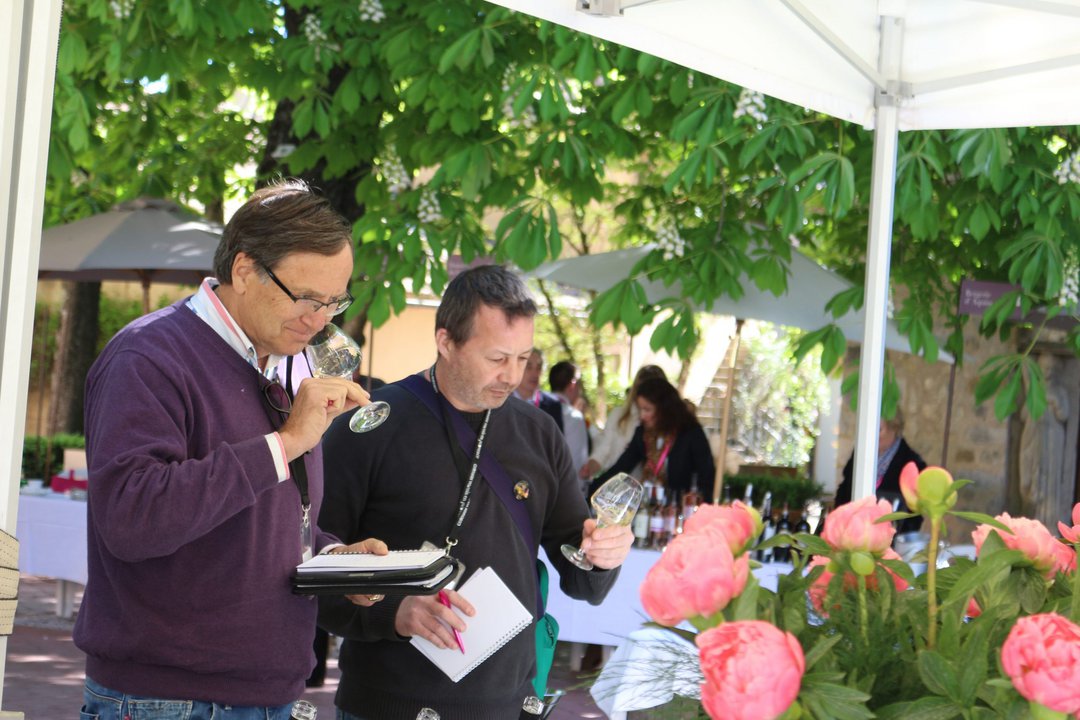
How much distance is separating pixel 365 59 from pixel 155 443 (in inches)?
188

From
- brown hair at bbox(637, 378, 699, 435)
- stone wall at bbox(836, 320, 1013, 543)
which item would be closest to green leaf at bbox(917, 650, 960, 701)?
brown hair at bbox(637, 378, 699, 435)

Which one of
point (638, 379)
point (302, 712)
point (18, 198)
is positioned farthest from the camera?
point (638, 379)

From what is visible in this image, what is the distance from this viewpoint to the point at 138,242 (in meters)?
8.77

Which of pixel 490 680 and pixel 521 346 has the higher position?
pixel 521 346

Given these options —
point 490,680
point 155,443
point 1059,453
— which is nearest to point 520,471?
point 490,680

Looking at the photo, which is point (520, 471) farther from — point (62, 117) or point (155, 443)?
point (62, 117)

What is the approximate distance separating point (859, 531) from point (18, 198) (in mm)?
1174

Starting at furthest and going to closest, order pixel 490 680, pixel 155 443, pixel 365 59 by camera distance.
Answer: pixel 365 59
pixel 490 680
pixel 155 443

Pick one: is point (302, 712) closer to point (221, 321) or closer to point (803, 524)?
point (221, 321)

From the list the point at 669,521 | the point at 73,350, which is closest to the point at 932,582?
the point at 669,521

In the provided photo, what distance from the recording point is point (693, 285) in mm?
5980

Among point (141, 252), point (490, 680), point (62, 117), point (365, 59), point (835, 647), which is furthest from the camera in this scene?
point (141, 252)

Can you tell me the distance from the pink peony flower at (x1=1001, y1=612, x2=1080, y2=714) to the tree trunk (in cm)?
1373

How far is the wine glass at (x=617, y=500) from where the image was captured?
240cm
